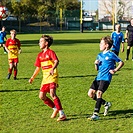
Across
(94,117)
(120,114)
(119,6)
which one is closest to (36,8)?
(119,6)

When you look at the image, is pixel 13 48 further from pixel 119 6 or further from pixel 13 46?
pixel 119 6

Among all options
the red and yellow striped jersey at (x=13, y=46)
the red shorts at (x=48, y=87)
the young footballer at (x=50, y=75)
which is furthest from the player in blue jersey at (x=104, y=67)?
the red and yellow striped jersey at (x=13, y=46)

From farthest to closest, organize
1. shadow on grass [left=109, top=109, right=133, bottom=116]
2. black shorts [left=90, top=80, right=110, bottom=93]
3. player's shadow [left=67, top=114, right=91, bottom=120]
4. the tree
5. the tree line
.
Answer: the tree
the tree line
shadow on grass [left=109, top=109, right=133, bottom=116]
player's shadow [left=67, top=114, right=91, bottom=120]
black shorts [left=90, top=80, right=110, bottom=93]

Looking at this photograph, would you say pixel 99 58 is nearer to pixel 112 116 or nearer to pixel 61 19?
pixel 112 116

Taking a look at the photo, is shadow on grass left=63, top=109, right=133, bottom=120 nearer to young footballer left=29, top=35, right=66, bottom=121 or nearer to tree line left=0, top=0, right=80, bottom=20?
young footballer left=29, top=35, right=66, bottom=121

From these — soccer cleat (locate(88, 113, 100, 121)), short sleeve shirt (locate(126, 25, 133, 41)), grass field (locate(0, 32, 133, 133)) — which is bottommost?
grass field (locate(0, 32, 133, 133))

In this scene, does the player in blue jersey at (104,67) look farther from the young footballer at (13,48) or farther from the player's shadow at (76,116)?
the young footballer at (13,48)

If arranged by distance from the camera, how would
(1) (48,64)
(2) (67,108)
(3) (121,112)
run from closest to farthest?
(1) (48,64) < (3) (121,112) < (2) (67,108)

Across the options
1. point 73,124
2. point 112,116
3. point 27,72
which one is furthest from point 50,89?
point 27,72

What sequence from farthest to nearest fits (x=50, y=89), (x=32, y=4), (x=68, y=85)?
(x=32, y=4) < (x=68, y=85) < (x=50, y=89)

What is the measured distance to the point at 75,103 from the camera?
875cm

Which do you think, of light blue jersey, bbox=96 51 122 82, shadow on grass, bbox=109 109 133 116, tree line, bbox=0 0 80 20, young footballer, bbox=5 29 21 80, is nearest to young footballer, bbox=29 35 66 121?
light blue jersey, bbox=96 51 122 82

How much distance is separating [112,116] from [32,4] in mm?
72101

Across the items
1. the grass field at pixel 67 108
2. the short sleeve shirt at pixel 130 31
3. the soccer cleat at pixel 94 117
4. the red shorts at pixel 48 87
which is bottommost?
the grass field at pixel 67 108
